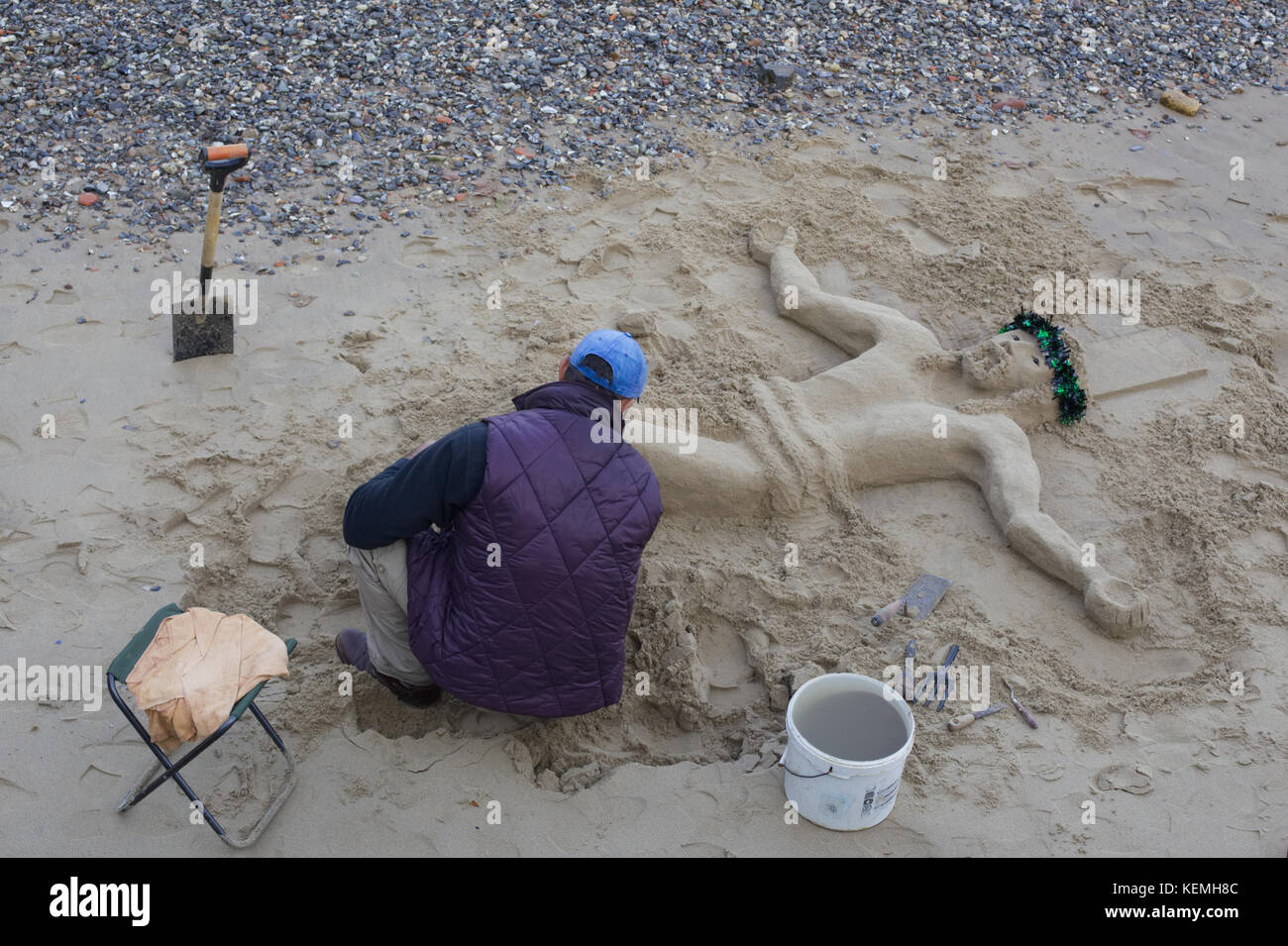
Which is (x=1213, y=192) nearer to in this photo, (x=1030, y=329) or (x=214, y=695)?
(x=1030, y=329)

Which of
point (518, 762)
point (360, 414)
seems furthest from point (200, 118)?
point (518, 762)

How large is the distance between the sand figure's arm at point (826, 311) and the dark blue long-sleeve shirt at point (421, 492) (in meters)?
2.49

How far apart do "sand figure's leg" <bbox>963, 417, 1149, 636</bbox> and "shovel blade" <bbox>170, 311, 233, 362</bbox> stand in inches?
126

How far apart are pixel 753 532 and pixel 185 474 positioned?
87.0 inches

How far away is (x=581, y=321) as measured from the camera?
523 centimetres

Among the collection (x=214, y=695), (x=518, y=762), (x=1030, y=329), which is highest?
(x=1030, y=329)

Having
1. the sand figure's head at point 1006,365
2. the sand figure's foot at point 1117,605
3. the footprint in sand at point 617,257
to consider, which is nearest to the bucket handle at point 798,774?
the sand figure's foot at point 1117,605

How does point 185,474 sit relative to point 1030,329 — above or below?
below

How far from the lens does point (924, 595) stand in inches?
160

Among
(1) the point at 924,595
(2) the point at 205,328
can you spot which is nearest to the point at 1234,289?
(1) the point at 924,595

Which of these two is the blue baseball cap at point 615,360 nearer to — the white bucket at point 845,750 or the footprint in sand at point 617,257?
the white bucket at point 845,750

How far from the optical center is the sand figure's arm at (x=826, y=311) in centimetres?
505

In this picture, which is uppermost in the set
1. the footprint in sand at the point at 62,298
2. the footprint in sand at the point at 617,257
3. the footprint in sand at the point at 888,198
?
the footprint in sand at the point at 888,198

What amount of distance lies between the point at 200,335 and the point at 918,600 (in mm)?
3202
